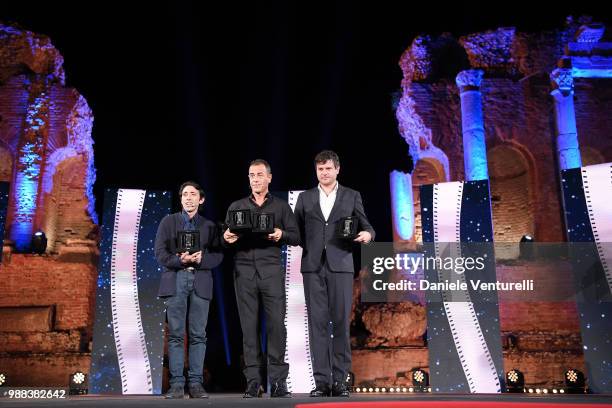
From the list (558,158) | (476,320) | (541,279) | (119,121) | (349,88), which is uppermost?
(349,88)

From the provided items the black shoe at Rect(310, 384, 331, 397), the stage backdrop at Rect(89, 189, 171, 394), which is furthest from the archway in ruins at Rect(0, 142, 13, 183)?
the black shoe at Rect(310, 384, 331, 397)

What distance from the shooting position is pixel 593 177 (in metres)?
6.68

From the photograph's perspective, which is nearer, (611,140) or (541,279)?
(541,279)

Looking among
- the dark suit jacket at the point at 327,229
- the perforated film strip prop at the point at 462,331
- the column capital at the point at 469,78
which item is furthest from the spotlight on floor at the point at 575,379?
the column capital at the point at 469,78

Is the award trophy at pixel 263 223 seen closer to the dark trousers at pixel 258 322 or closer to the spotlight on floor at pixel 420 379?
the dark trousers at pixel 258 322

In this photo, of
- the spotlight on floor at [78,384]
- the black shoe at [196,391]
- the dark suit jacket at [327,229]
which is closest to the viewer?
the dark suit jacket at [327,229]

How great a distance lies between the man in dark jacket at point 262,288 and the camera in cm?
498

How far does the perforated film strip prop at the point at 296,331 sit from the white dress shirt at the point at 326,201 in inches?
64.5

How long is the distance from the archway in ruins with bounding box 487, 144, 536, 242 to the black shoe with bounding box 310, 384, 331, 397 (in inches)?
451

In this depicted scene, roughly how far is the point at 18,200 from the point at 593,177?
42.3 feet

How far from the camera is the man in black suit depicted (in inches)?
193

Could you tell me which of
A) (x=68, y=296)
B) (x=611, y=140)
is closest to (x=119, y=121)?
(x=68, y=296)

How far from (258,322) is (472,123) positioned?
11.5 meters

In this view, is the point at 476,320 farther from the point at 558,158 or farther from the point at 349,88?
the point at 349,88
